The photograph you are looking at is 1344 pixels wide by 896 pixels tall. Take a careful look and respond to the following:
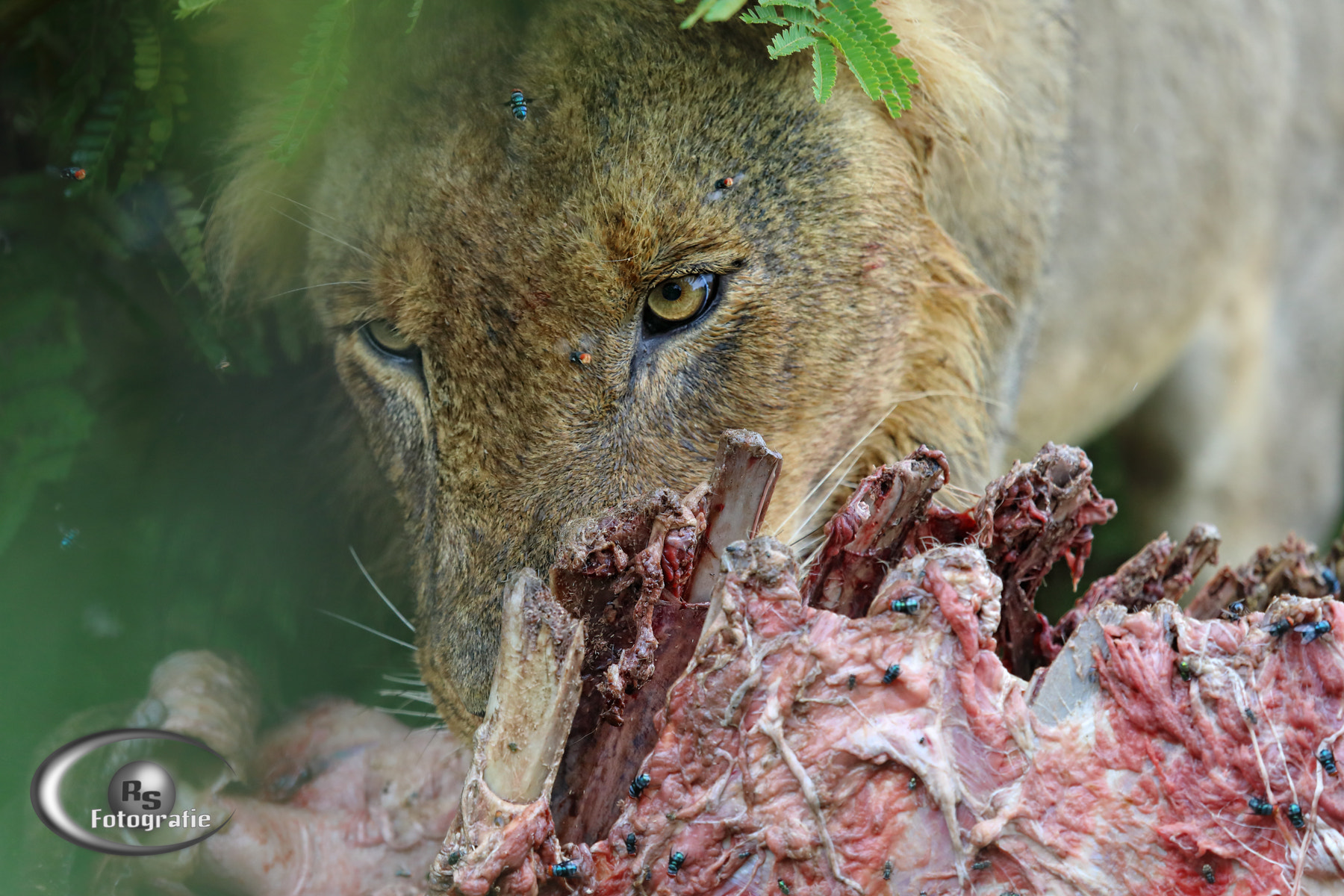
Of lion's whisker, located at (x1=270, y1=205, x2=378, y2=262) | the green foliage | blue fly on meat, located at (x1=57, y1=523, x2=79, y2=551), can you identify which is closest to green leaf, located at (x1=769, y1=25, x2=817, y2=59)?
the green foliage

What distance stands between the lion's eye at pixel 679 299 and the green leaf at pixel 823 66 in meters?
0.45

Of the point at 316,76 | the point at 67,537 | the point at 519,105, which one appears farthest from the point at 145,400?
the point at 519,105

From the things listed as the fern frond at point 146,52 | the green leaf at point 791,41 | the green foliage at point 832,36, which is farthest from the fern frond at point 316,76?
the green leaf at point 791,41

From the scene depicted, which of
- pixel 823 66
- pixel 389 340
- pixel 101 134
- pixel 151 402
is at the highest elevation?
pixel 101 134

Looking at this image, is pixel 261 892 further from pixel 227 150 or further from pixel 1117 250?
pixel 1117 250

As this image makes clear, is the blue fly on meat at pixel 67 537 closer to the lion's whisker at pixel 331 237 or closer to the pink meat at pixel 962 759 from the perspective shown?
the lion's whisker at pixel 331 237

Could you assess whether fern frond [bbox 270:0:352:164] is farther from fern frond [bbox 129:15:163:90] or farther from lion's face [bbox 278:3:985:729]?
fern frond [bbox 129:15:163:90]

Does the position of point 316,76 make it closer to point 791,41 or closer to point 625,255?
point 625,255

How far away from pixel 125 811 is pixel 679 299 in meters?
1.56

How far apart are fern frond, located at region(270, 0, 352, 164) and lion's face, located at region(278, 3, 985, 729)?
175 millimetres

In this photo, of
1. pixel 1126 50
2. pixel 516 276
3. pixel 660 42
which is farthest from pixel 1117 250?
pixel 516 276

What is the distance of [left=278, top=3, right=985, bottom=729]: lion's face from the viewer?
92.6 inches

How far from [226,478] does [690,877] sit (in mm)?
2294

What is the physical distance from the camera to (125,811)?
2.23 metres
